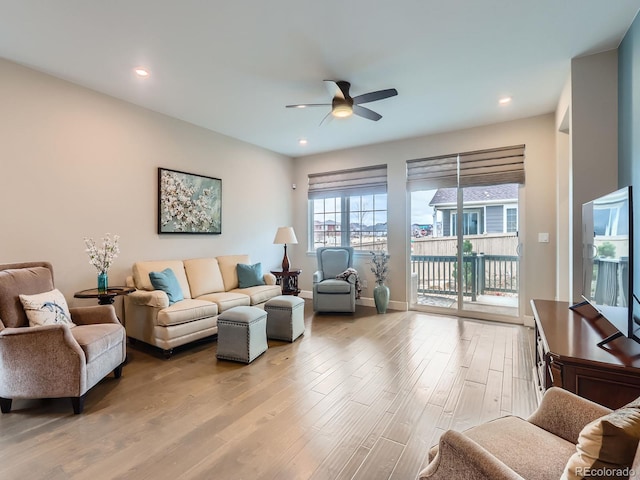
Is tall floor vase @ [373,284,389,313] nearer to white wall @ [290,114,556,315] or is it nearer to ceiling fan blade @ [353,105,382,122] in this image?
white wall @ [290,114,556,315]

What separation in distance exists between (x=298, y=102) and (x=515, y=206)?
3320 mm

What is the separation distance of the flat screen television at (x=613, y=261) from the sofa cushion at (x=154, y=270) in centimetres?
395

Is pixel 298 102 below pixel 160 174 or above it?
above

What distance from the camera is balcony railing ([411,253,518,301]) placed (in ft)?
14.6

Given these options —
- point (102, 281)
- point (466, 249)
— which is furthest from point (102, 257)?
point (466, 249)

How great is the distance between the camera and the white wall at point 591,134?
2607 millimetres

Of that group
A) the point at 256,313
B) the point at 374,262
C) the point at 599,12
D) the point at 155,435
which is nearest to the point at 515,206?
the point at 374,262

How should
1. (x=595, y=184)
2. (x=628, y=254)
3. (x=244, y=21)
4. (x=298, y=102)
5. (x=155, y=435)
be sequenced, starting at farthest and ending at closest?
(x=298, y=102)
(x=595, y=184)
(x=244, y=21)
(x=155, y=435)
(x=628, y=254)

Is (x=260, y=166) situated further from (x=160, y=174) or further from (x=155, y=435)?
(x=155, y=435)

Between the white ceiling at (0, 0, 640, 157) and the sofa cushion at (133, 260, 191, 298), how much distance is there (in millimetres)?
1952

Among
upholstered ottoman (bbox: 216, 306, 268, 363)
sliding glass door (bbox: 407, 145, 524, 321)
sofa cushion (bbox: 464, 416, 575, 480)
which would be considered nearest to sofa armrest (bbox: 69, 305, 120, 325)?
upholstered ottoman (bbox: 216, 306, 268, 363)

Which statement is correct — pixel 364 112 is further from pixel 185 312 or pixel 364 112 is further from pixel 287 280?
pixel 287 280

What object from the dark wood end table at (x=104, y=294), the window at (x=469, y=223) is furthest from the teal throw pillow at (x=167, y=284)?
the window at (x=469, y=223)

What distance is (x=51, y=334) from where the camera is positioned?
213 cm
